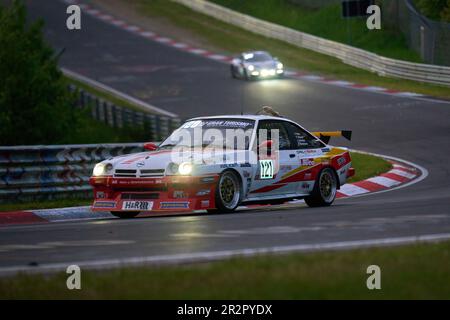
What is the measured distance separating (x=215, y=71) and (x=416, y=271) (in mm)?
35095

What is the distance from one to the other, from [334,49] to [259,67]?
6.04m

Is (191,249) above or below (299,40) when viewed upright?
below

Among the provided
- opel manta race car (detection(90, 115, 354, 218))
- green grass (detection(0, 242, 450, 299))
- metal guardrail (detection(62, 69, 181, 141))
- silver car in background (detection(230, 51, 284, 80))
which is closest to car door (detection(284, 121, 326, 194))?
opel manta race car (detection(90, 115, 354, 218))

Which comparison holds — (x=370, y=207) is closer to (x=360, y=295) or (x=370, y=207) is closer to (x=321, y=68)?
(x=360, y=295)

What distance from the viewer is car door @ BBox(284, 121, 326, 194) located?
14.2m

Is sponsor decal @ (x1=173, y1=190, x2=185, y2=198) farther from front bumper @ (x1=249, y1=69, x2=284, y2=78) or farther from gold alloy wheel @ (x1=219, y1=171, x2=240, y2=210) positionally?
front bumper @ (x1=249, y1=69, x2=284, y2=78)

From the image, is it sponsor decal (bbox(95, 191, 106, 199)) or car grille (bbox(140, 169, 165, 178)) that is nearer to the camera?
car grille (bbox(140, 169, 165, 178))

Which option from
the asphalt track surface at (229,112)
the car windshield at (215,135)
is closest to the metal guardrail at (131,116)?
the asphalt track surface at (229,112)

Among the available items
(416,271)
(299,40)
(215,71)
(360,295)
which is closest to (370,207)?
(416,271)

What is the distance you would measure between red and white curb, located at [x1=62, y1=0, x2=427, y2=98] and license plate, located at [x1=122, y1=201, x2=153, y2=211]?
72.1 ft

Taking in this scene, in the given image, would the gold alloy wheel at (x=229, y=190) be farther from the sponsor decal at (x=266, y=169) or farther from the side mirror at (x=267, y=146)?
the side mirror at (x=267, y=146)

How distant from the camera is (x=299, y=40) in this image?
47.0 metres

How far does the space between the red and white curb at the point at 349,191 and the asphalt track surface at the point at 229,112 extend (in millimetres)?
407
